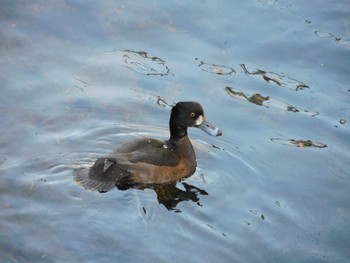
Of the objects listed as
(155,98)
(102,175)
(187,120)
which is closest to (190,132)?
(155,98)

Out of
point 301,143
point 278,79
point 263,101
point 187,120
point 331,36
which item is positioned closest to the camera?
point 187,120

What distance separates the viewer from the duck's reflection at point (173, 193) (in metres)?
8.21

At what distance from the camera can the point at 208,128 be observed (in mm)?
9047

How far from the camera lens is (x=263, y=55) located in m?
10.9

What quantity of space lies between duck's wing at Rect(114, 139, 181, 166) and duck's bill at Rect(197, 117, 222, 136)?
1.55 ft

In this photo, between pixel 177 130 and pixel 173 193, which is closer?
pixel 173 193

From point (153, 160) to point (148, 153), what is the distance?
10 centimetres

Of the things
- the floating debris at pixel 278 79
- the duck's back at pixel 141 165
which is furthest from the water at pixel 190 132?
the duck's back at pixel 141 165

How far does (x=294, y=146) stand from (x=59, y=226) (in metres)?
3.26

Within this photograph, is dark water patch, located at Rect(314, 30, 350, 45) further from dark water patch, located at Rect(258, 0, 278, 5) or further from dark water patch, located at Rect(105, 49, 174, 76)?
dark water patch, located at Rect(105, 49, 174, 76)

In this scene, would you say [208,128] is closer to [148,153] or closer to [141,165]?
[148,153]

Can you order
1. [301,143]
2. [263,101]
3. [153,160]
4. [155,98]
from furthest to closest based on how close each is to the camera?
[263,101], [155,98], [301,143], [153,160]

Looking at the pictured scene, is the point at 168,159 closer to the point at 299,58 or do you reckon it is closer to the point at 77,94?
the point at 77,94

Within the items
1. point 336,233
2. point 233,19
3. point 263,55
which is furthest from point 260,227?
point 233,19
